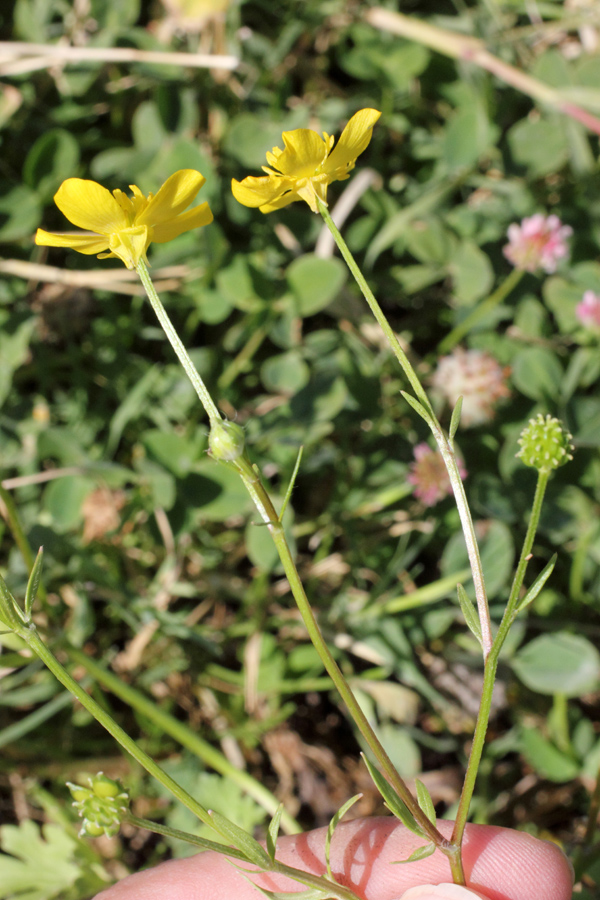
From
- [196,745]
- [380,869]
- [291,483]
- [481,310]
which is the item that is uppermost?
[291,483]

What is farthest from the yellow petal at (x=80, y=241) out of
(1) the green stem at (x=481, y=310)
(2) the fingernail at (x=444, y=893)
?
(1) the green stem at (x=481, y=310)

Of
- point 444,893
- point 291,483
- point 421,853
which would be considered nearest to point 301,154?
point 291,483

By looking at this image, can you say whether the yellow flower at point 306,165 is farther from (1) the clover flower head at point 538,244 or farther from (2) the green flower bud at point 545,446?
(1) the clover flower head at point 538,244

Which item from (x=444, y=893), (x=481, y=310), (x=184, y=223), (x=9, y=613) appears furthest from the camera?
(x=481, y=310)

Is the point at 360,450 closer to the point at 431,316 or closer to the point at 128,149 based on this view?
the point at 431,316

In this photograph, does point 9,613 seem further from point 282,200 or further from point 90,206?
point 282,200

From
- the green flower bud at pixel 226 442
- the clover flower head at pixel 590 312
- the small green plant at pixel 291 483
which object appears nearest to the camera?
the green flower bud at pixel 226 442

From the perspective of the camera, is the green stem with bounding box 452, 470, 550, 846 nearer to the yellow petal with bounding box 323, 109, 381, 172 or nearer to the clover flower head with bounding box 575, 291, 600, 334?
the yellow petal with bounding box 323, 109, 381, 172
